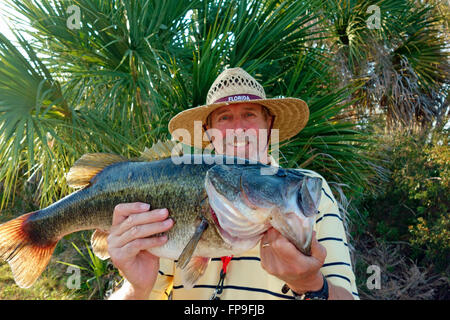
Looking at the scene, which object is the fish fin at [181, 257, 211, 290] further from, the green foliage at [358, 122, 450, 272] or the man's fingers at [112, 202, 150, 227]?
the green foliage at [358, 122, 450, 272]

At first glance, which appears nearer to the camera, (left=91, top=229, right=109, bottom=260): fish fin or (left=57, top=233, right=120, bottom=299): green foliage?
(left=91, top=229, right=109, bottom=260): fish fin

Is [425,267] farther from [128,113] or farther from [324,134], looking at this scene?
[128,113]

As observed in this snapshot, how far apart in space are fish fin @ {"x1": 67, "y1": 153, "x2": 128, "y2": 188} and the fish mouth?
563mm

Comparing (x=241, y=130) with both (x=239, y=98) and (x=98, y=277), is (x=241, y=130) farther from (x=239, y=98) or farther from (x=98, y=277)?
(x=98, y=277)

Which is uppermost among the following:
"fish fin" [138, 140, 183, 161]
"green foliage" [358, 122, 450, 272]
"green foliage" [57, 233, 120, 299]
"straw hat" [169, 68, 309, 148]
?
"straw hat" [169, 68, 309, 148]

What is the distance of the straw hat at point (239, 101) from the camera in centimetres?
233

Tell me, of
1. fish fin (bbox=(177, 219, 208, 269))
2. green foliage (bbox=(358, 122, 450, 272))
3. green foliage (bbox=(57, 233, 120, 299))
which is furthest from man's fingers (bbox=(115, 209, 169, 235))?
green foliage (bbox=(358, 122, 450, 272))

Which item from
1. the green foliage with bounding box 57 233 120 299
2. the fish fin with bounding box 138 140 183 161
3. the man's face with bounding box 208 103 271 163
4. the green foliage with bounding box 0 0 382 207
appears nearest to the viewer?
the fish fin with bounding box 138 140 183 161

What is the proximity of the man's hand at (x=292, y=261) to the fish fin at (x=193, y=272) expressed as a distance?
27cm

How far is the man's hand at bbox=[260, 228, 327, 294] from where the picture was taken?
138cm

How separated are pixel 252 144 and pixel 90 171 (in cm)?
92

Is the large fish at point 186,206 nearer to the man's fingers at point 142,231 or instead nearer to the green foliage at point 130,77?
the man's fingers at point 142,231

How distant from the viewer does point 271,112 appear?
266 centimetres

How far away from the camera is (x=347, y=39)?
278 inches
